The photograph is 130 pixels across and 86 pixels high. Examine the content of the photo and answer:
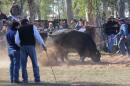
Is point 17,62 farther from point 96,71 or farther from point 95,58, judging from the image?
point 95,58

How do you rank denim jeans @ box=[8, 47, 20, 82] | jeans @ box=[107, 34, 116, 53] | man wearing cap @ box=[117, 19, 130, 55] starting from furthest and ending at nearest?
jeans @ box=[107, 34, 116, 53] → man wearing cap @ box=[117, 19, 130, 55] → denim jeans @ box=[8, 47, 20, 82]

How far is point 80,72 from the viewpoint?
18.8 meters

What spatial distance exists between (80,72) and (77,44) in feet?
15.9

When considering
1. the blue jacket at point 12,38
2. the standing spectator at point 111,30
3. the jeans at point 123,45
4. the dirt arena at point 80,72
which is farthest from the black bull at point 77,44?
the blue jacket at point 12,38

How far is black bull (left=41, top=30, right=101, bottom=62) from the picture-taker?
76.4ft

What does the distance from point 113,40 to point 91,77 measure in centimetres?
1116

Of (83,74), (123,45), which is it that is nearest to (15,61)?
(83,74)

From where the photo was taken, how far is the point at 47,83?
15.5 m

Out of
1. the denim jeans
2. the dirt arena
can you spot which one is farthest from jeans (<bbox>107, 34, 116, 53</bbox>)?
the denim jeans

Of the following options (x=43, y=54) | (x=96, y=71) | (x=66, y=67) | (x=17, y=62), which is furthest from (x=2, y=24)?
(x=17, y=62)

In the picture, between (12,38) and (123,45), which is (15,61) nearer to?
(12,38)

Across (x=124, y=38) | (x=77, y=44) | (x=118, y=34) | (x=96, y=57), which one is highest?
(x=77, y=44)

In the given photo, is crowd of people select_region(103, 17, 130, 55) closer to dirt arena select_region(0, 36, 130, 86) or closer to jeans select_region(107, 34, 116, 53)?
jeans select_region(107, 34, 116, 53)

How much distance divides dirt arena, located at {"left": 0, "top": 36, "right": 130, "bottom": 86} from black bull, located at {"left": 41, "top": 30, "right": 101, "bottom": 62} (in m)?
0.39
